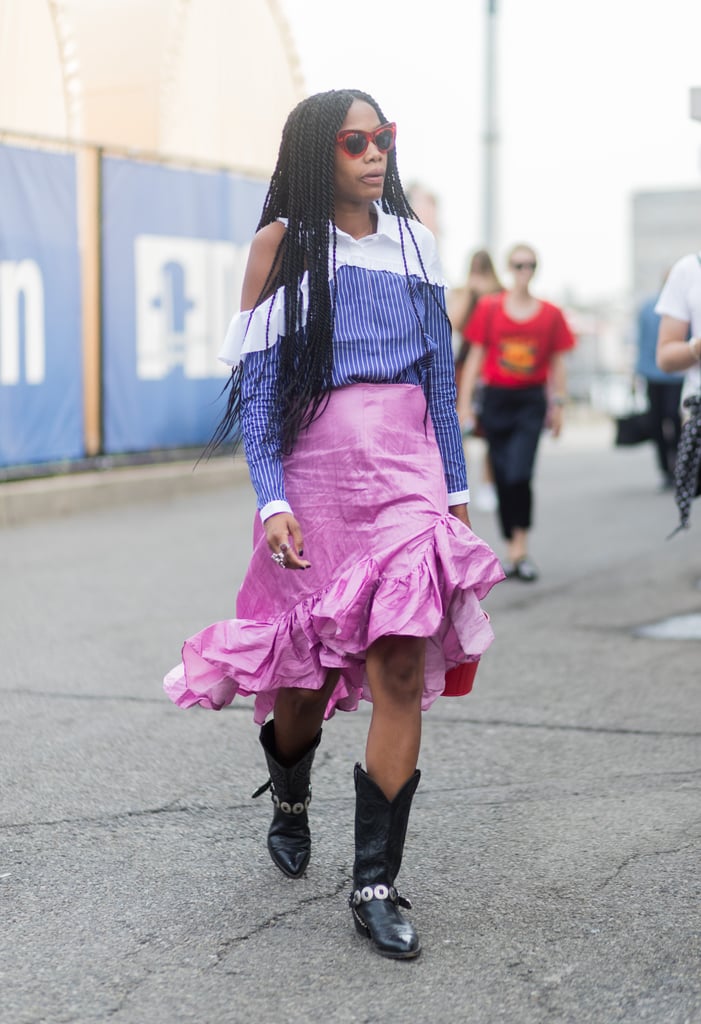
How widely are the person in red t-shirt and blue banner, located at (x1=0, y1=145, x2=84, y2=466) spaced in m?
3.51

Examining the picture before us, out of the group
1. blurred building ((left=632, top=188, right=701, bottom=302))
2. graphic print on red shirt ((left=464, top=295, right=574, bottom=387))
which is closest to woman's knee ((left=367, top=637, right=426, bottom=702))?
graphic print on red shirt ((left=464, top=295, right=574, bottom=387))

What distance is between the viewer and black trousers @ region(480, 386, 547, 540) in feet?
27.5

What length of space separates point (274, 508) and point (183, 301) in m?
9.31

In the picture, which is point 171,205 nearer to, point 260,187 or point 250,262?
point 260,187

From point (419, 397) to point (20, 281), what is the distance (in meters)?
7.58

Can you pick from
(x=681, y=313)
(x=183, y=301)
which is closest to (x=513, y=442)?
(x=681, y=313)

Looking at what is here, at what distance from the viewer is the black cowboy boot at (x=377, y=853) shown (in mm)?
3209

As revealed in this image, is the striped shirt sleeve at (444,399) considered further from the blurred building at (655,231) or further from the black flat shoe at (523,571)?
the blurred building at (655,231)

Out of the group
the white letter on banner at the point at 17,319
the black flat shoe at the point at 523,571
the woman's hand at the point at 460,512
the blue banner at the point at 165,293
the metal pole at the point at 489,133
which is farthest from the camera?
the metal pole at the point at 489,133

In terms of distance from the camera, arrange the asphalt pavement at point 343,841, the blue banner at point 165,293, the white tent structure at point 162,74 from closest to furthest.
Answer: the asphalt pavement at point 343,841
the blue banner at point 165,293
the white tent structure at point 162,74

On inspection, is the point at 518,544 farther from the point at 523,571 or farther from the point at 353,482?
the point at 353,482

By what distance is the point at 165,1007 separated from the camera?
288 cm

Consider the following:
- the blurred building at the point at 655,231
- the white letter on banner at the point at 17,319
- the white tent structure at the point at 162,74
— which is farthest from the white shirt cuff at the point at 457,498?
the blurred building at the point at 655,231

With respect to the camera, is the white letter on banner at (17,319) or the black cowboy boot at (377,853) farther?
the white letter on banner at (17,319)
